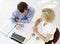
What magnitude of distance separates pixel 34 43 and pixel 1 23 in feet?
0.99

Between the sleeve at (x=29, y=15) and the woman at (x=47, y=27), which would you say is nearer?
the woman at (x=47, y=27)

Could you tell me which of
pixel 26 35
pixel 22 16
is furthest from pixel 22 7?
Answer: pixel 26 35

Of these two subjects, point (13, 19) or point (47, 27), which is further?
point (13, 19)

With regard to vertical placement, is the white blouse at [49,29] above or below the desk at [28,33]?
above

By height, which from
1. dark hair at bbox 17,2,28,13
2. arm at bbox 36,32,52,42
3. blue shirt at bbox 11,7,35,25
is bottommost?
arm at bbox 36,32,52,42

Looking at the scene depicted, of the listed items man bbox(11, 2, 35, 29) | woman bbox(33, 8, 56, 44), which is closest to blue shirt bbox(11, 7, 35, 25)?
man bbox(11, 2, 35, 29)

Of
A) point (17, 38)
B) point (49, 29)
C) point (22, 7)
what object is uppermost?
point (22, 7)

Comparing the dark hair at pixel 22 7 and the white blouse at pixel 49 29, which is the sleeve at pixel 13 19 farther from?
the white blouse at pixel 49 29

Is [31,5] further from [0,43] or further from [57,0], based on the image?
[0,43]

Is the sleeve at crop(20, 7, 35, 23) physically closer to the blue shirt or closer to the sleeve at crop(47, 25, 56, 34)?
the blue shirt

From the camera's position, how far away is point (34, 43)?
1491 mm

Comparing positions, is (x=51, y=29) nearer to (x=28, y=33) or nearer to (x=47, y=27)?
(x=47, y=27)

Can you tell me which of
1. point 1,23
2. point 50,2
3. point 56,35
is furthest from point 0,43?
point 50,2

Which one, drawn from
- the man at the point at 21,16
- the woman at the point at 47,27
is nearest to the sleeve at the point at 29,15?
the man at the point at 21,16
